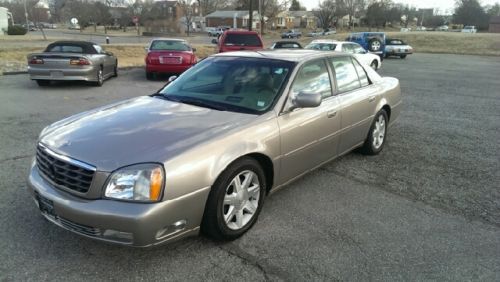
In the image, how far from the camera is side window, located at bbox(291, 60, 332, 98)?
12.8ft

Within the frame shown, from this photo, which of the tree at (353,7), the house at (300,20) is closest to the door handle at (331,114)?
the tree at (353,7)

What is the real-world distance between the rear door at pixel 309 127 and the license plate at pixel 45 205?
1.95m

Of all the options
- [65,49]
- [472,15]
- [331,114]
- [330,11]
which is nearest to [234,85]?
[331,114]

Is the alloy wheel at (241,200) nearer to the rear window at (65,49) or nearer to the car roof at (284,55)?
the car roof at (284,55)

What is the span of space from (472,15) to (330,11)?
3333cm

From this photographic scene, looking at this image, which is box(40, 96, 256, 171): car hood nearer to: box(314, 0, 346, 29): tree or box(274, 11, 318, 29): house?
box(314, 0, 346, 29): tree

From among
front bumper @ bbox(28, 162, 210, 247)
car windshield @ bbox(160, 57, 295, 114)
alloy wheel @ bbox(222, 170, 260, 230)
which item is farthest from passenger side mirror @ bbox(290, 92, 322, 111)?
front bumper @ bbox(28, 162, 210, 247)

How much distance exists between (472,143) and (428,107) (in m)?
3.38

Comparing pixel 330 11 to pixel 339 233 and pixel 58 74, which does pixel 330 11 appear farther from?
pixel 339 233

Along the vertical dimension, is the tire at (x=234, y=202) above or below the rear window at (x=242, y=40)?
below

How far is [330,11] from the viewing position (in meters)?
93.4

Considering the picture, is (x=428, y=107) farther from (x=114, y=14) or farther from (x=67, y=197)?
(x=114, y=14)

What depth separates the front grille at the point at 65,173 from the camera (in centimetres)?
267

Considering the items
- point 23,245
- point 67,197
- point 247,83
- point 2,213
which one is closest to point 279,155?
point 247,83
